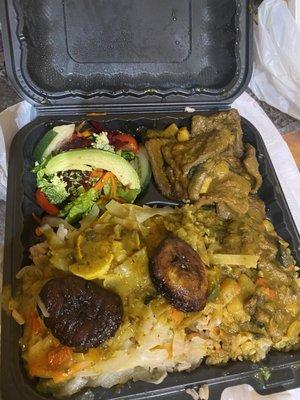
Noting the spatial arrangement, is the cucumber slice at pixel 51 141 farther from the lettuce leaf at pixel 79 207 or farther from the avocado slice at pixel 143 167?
the avocado slice at pixel 143 167

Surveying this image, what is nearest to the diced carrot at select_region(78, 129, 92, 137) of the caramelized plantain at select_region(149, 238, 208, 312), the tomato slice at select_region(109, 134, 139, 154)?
the tomato slice at select_region(109, 134, 139, 154)

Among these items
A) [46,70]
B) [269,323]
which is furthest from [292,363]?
[46,70]

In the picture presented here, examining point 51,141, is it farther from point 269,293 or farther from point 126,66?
point 269,293

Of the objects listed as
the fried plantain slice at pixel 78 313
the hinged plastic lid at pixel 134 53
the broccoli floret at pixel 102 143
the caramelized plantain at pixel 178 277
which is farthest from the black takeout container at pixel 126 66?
the caramelized plantain at pixel 178 277

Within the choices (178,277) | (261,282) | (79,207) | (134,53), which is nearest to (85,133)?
(79,207)

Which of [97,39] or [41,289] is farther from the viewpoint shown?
[97,39]

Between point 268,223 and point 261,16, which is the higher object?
point 261,16

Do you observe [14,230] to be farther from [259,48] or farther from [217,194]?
[259,48]
